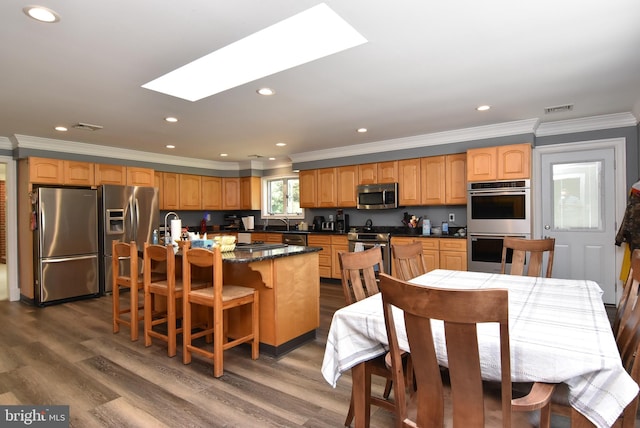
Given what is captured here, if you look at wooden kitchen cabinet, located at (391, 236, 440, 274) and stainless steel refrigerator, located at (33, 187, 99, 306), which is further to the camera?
wooden kitchen cabinet, located at (391, 236, 440, 274)

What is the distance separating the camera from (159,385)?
95.2 inches

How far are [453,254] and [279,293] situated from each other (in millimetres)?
2811

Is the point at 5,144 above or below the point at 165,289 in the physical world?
above

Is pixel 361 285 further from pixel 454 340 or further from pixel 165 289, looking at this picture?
pixel 165 289

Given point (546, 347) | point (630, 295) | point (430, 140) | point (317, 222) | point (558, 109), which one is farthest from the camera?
point (317, 222)

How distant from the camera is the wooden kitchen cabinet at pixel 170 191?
20.9 ft

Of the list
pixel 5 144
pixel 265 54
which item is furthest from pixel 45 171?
pixel 265 54

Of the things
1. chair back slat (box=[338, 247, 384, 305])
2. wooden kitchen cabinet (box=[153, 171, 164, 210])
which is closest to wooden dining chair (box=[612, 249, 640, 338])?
chair back slat (box=[338, 247, 384, 305])

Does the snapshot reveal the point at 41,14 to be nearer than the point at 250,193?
Yes

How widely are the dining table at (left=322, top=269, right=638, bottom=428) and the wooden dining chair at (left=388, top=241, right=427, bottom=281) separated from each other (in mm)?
721

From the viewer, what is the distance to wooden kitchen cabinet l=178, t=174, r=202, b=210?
262 inches

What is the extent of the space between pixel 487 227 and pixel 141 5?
4.27 meters

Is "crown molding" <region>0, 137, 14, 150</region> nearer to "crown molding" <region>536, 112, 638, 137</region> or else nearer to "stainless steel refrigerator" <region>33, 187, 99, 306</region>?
"stainless steel refrigerator" <region>33, 187, 99, 306</region>

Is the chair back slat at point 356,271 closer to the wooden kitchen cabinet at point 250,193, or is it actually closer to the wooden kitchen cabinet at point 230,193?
the wooden kitchen cabinet at point 250,193
